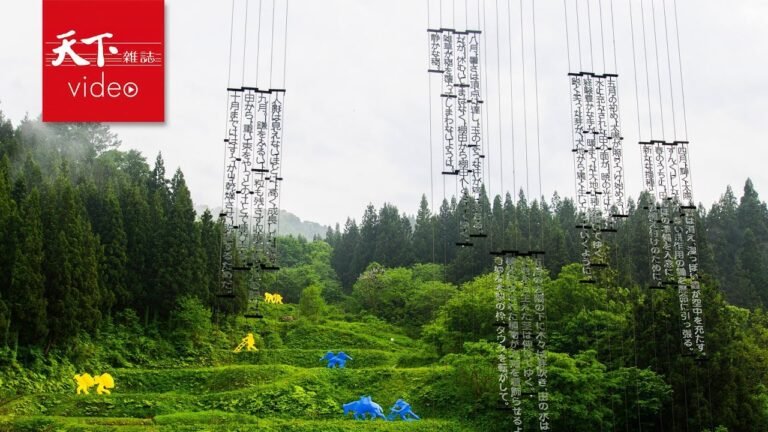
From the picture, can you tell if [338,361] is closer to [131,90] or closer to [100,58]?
[131,90]

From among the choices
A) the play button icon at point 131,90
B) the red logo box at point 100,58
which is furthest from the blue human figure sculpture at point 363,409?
the play button icon at point 131,90

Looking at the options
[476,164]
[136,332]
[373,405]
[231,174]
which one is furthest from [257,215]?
[136,332]

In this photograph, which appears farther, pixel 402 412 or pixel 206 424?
pixel 402 412

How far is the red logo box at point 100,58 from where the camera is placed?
1880 centimetres

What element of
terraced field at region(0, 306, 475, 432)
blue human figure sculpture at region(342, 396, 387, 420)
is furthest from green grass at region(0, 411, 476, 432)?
blue human figure sculpture at region(342, 396, 387, 420)

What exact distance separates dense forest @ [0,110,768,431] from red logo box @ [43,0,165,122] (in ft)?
19.6

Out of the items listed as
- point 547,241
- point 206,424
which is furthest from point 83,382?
point 547,241

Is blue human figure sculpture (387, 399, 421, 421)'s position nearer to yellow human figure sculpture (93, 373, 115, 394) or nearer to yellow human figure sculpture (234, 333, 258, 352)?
yellow human figure sculpture (93, 373, 115, 394)

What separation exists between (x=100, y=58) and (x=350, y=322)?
69.4ft

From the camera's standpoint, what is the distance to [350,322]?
37.5 meters

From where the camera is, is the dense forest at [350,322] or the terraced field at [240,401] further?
the dense forest at [350,322]

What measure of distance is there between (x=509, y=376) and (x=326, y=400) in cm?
571

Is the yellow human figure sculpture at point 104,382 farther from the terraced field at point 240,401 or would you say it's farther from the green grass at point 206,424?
the green grass at point 206,424

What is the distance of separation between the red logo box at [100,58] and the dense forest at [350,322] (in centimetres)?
599
